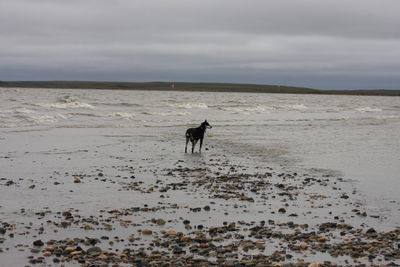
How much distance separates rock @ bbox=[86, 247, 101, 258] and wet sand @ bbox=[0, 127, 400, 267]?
0.04 ft

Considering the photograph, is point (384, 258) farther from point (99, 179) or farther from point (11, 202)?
point (99, 179)

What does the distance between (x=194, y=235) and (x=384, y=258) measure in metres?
2.77

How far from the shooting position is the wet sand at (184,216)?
699 centimetres

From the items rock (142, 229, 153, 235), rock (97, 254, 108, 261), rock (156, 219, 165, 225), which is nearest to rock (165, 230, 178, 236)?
rock (142, 229, 153, 235)

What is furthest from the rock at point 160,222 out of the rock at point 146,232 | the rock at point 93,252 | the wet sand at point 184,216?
the rock at point 93,252

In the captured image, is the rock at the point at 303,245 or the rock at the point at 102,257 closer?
the rock at the point at 102,257

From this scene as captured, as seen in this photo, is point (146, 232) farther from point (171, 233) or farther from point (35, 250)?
point (35, 250)

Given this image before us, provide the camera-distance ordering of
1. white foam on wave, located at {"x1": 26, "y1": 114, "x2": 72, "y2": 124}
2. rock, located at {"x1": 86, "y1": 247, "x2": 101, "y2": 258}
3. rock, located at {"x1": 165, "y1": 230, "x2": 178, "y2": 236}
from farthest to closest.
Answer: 1. white foam on wave, located at {"x1": 26, "y1": 114, "x2": 72, "y2": 124}
2. rock, located at {"x1": 165, "y1": 230, "x2": 178, "y2": 236}
3. rock, located at {"x1": 86, "y1": 247, "x2": 101, "y2": 258}

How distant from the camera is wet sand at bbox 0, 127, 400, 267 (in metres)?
6.99

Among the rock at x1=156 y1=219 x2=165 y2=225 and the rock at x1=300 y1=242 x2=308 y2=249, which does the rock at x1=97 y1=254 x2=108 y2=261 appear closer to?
the rock at x1=156 y1=219 x2=165 y2=225

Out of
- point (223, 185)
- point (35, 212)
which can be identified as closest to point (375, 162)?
point (223, 185)

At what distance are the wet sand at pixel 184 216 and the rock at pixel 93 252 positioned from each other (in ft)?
0.04

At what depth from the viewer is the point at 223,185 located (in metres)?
12.1

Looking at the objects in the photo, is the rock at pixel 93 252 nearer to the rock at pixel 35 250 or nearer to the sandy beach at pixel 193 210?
the sandy beach at pixel 193 210
